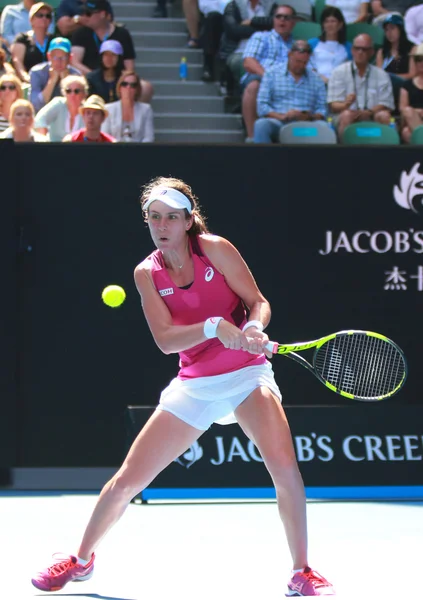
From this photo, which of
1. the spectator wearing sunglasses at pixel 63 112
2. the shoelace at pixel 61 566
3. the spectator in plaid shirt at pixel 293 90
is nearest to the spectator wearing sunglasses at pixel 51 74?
the spectator wearing sunglasses at pixel 63 112

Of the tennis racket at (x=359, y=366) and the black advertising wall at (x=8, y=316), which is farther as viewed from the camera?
the black advertising wall at (x=8, y=316)

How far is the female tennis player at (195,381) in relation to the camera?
3705 mm

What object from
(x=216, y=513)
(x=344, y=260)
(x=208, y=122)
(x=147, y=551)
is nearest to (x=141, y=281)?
(x=147, y=551)

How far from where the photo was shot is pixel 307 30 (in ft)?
31.6

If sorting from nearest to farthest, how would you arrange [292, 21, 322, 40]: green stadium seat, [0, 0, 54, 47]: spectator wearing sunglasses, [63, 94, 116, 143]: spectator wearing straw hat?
1. [63, 94, 116, 143]: spectator wearing straw hat
2. [0, 0, 54, 47]: spectator wearing sunglasses
3. [292, 21, 322, 40]: green stadium seat

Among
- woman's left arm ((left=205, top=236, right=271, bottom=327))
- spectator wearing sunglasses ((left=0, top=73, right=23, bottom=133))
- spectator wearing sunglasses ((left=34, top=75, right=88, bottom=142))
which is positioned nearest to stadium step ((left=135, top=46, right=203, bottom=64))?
spectator wearing sunglasses ((left=34, top=75, right=88, bottom=142))

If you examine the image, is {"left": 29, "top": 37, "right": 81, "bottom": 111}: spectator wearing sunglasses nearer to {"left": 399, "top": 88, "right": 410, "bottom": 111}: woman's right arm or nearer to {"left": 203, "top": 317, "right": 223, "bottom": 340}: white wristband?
{"left": 399, "top": 88, "right": 410, "bottom": 111}: woman's right arm

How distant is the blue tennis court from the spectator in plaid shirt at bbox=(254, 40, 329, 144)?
3.40m

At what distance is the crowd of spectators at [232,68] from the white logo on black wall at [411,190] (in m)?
1.37

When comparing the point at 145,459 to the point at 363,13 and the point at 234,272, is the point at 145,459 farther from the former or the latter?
the point at 363,13

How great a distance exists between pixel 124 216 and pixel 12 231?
2.30 feet

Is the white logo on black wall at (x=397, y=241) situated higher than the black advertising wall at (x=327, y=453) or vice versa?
the white logo on black wall at (x=397, y=241)

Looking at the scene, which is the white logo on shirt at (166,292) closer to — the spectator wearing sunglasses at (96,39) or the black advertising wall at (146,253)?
the black advertising wall at (146,253)

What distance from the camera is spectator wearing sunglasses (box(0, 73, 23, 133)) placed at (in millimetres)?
7395
